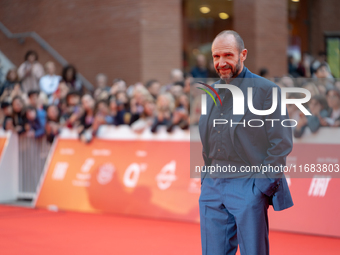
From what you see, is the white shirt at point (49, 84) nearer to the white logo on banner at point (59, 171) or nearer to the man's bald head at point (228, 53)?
the white logo on banner at point (59, 171)

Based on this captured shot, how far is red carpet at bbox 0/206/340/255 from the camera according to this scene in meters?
5.64

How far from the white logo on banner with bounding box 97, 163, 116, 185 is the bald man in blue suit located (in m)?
4.72

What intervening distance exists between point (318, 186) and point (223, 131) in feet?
11.3

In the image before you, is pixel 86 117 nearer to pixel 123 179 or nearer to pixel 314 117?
pixel 123 179

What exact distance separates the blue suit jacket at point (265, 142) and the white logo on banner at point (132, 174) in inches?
180

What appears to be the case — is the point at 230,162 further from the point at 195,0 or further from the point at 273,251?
the point at 195,0

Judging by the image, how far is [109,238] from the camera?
628 cm

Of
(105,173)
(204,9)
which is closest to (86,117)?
(105,173)

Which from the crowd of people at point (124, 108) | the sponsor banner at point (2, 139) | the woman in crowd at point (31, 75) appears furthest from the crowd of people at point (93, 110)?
the woman in crowd at point (31, 75)

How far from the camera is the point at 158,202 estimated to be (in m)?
7.44

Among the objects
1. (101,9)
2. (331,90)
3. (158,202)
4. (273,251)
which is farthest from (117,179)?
(101,9)

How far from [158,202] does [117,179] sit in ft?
2.93

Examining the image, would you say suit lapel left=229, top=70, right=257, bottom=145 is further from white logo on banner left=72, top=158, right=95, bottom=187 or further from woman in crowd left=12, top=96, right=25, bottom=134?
woman in crowd left=12, top=96, right=25, bottom=134

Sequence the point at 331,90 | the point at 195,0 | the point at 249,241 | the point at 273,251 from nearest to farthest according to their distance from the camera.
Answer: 1. the point at 249,241
2. the point at 273,251
3. the point at 331,90
4. the point at 195,0
